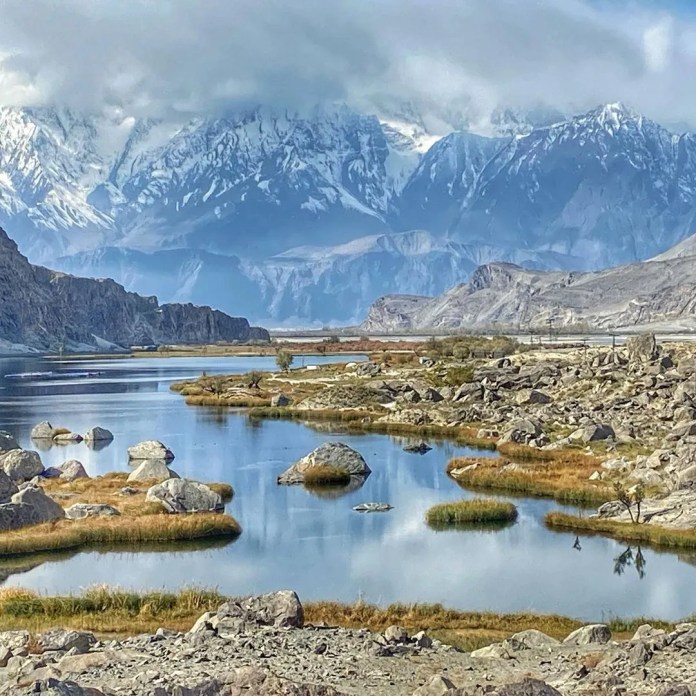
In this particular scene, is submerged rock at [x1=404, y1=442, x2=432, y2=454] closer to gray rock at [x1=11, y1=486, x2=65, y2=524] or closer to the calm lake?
the calm lake

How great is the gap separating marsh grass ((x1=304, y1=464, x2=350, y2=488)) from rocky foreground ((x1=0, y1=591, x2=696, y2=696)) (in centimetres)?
3006

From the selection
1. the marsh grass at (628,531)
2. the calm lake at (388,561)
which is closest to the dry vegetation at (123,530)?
the calm lake at (388,561)

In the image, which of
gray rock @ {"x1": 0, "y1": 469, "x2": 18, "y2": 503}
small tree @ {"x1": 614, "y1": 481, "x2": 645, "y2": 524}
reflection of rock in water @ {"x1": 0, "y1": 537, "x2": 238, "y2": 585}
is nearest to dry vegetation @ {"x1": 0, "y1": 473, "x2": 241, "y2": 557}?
reflection of rock in water @ {"x1": 0, "y1": 537, "x2": 238, "y2": 585}

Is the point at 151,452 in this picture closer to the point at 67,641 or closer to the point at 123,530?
the point at 123,530

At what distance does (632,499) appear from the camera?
4694 centimetres

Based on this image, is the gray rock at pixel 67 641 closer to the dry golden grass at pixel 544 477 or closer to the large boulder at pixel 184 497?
the large boulder at pixel 184 497

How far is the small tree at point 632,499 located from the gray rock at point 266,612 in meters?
21.2

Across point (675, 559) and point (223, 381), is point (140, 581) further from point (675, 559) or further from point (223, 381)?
point (223, 381)

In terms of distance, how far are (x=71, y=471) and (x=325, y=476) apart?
1321 centimetres

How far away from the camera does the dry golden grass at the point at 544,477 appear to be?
50.8 m

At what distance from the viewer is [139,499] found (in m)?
48.2

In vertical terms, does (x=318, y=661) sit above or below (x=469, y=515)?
above

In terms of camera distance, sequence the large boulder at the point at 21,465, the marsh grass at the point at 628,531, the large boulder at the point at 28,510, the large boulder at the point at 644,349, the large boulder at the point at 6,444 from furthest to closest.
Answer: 1. the large boulder at the point at 644,349
2. the large boulder at the point at 6,444
3. the large boulder at the point at 21,465
4. the large boulder at the point at 28,510
5. the marsh grass at the point at 628,531

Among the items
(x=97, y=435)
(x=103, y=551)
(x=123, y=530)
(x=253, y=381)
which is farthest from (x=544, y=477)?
(x=253, y=381)
